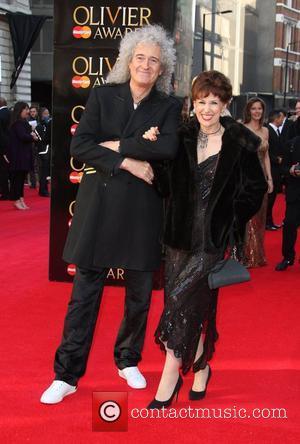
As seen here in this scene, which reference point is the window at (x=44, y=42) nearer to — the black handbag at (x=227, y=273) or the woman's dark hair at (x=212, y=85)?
the woman's dark hair at (x=212, y=85)

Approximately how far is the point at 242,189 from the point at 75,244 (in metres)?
0.95

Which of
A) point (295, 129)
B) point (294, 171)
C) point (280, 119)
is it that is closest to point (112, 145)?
point (294, 171)

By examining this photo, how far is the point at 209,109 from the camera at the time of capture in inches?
132

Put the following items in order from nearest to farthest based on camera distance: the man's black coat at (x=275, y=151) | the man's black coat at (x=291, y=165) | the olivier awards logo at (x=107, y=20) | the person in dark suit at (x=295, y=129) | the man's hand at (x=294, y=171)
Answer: the olivier awards logo at (x=107, y=20)
the man's hand at (x=294, y=171)
the man's black coat at (x=291, y=165)
the person in dark suit at (x=295, y=129)
the man's black coat at (x=275, y=151)

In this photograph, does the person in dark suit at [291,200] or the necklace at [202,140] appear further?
the person in dark suit at [291,200]

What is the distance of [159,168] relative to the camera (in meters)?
3.51

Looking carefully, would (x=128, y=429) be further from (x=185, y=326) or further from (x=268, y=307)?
(x=268, y=307)

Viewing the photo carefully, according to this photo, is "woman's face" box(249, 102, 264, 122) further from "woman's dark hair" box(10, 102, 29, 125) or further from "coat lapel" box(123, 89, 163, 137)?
"woman's dark hair" box(10, 102, 29, 125)

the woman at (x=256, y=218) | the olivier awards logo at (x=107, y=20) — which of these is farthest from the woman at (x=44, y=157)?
the olivier awards logo at (x=107, y=20)

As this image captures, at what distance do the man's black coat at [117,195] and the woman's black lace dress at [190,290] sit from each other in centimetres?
23

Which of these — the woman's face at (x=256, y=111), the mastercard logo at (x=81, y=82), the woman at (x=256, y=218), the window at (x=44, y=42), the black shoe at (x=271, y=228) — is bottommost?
the black shoe at (x=271, y=228)

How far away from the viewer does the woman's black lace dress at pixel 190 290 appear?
134 inches

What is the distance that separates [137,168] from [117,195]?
0.21 m

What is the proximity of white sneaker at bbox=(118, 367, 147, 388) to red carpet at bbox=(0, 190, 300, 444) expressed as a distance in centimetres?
5
